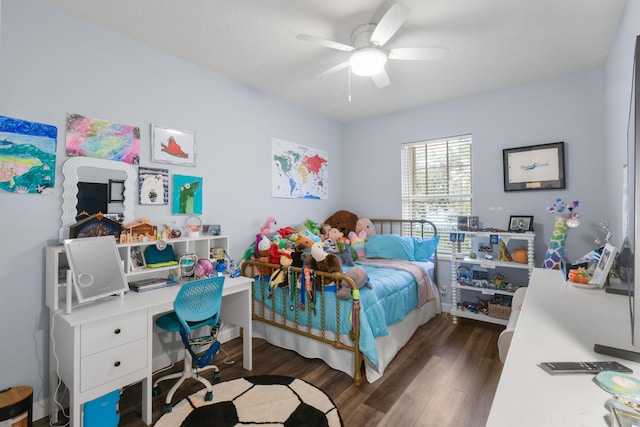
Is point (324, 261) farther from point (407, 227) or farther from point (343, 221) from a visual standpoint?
point (407, 227)

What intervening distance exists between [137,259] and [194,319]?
77 centimetres

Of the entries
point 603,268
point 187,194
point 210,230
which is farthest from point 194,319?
point 603,268

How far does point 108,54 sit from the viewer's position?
228 centimetres

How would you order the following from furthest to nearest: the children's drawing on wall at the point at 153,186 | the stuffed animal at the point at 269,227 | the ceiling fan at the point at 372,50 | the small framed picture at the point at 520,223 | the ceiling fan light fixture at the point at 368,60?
the stuffed animal at the point at 269,227 < the small framed picture at the point at 520,223 < the children's drawing on wall at the point at 153,186 < the ceiling fan light fixture at the point at 368,60 < the ceiling fan at the point at 372,50

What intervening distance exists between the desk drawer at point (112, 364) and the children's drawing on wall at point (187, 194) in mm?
1185

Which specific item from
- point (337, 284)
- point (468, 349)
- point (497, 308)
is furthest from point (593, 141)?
point (337, 284)

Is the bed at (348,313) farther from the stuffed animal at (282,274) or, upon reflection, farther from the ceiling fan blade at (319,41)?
the ceiling fan blade at (319,41)

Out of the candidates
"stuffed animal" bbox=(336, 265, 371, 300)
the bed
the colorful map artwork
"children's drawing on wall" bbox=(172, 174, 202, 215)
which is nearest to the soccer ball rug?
the bed

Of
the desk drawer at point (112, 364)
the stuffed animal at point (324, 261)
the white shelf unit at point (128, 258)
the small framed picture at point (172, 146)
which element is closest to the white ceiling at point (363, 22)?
the small framed picture at point (172, 146)

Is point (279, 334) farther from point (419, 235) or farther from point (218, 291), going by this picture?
point (419, 235)

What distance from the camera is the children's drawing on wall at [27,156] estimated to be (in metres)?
1.84

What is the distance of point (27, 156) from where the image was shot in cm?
191

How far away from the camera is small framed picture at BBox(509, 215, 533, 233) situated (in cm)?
321

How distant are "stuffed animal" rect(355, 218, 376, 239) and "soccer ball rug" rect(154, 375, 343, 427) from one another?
2253mm
